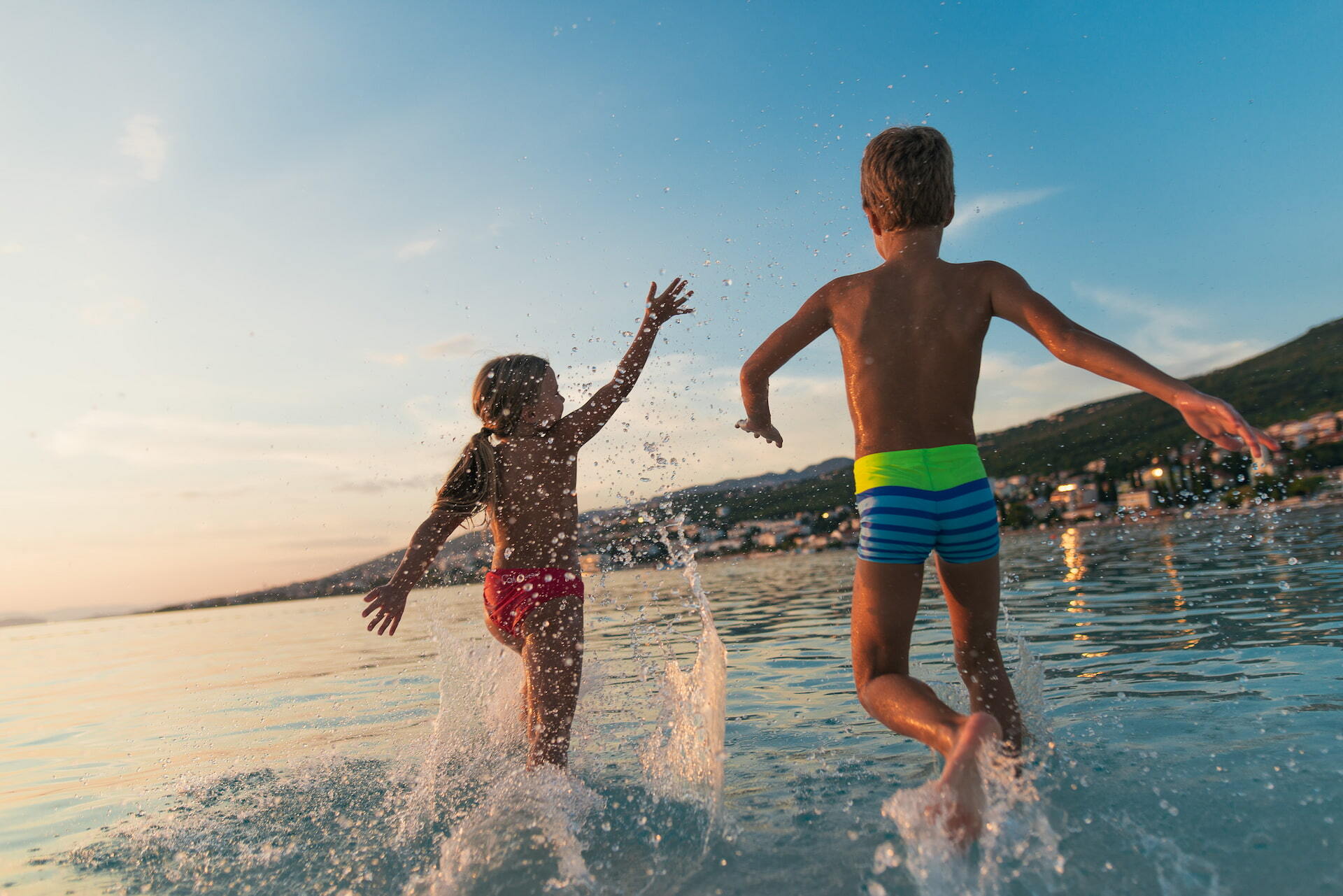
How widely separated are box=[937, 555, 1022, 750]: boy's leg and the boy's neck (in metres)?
1.13

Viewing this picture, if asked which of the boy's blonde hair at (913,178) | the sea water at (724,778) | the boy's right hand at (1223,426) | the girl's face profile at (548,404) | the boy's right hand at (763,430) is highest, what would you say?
the boy's blonde hair at (913,178)

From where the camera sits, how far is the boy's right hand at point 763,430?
3375 millimetres

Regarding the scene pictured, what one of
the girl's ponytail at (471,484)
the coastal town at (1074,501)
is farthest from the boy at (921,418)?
the girl's ponytail at (471,484)

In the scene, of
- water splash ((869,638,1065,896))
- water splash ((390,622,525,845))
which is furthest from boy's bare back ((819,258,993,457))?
water splash ((390,622,525,845))

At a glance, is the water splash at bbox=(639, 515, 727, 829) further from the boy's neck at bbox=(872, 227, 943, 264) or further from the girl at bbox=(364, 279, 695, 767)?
the boy's neck at bbox=(872, 227, 943, 264)

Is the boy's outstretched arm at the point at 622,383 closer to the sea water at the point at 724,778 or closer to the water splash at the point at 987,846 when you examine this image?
the sea water at the point at 724,778

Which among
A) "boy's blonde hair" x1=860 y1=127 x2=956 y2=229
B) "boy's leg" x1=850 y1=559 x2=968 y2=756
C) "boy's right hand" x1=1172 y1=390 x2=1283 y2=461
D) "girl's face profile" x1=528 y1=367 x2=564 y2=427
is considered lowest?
"boy's leg" x1=850 y1=559 x2=968 y2=756

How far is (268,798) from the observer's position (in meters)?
4.29

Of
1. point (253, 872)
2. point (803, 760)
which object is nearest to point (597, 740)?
point (803, 760)

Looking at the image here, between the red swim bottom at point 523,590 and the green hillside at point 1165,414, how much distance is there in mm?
12075

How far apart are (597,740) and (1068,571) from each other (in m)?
12.2

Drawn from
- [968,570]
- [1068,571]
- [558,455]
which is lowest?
[1068,571]

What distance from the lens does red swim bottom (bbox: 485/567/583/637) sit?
404 cm

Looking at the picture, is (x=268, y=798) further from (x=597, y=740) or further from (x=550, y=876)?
(x=550, y=876)
